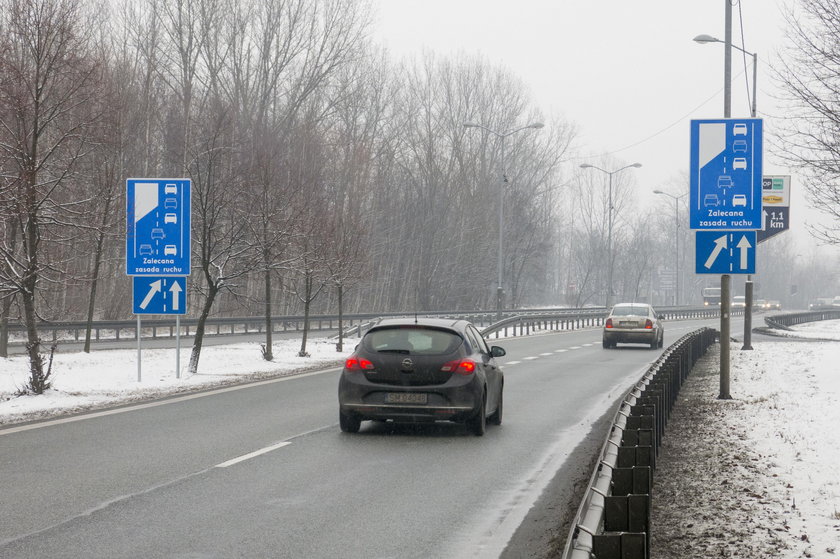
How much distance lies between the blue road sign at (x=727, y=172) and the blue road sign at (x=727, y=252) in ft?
0.94

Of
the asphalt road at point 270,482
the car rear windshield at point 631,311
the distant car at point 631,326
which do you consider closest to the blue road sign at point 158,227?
the asphalt road at point 270,482

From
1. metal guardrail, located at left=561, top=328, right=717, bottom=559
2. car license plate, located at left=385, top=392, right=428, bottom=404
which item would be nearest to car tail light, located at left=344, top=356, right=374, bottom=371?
car license plate, located at left=385, top=392, right=428, bottom=404

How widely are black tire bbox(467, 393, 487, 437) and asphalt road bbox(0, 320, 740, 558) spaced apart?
0.14 metres

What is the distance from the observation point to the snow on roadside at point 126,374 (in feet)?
53.7

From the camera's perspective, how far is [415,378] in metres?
12.8

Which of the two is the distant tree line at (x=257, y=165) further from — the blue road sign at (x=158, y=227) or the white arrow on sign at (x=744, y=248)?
the white arrow on sign at (x=744, y=248)

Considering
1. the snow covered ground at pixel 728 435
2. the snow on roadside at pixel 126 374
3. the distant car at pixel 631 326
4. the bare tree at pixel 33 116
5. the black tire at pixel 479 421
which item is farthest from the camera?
the distant car at pixel 631 326

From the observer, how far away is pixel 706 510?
8.16 metres

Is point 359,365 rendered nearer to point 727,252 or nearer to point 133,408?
point 133,408

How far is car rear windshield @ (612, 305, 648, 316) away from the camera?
36219 mm

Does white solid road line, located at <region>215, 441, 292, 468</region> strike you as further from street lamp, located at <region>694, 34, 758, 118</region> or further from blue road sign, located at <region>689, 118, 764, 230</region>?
street lamp, located at <region>694, 34, 758, 118</region>

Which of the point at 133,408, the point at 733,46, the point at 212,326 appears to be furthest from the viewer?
the point at 212,326

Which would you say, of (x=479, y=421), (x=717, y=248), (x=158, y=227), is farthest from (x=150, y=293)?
(x=717, y=248)

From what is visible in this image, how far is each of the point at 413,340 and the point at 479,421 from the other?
1.20 m
